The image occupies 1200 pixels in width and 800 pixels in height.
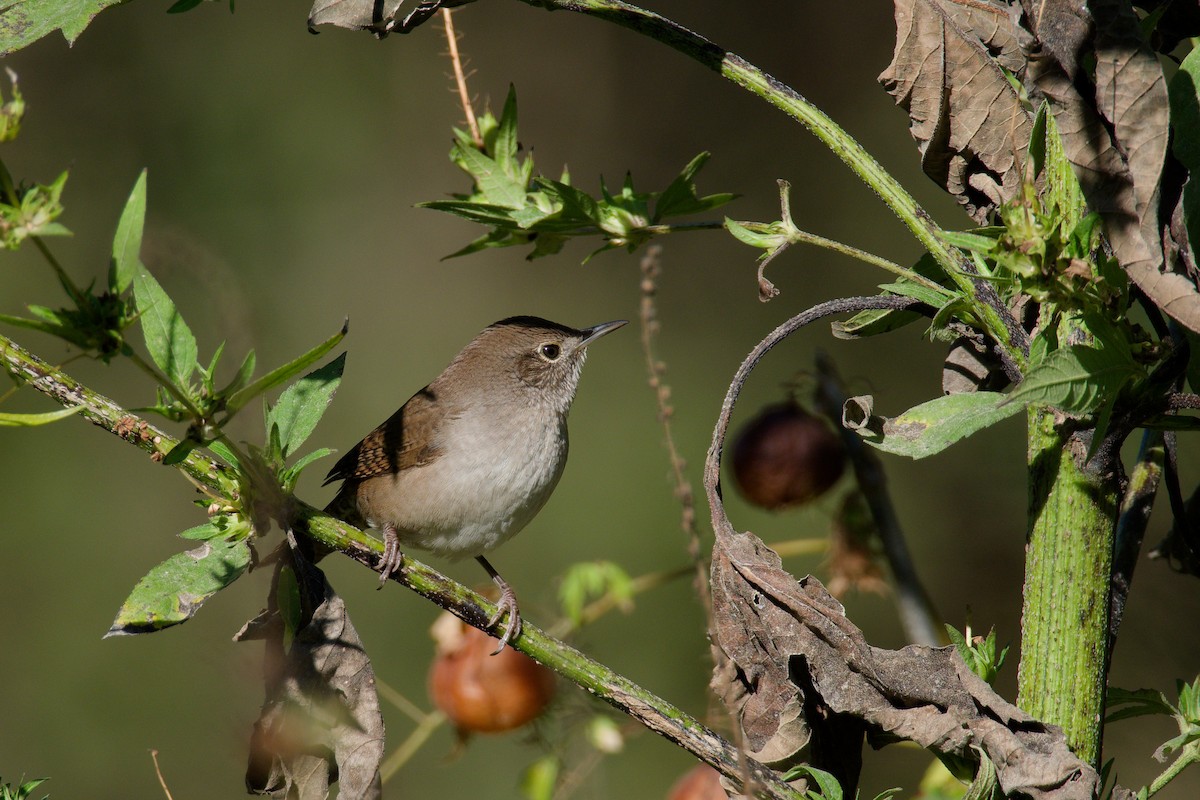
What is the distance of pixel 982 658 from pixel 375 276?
702cm

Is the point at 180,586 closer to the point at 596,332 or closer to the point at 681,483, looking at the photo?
the point at 681,483

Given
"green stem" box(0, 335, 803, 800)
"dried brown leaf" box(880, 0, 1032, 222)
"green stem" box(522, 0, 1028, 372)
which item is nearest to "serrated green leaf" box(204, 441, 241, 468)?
"green stem" box(0, 335, 803, 800)

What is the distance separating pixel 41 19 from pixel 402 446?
2.31 meters

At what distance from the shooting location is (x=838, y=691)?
152 centimetres

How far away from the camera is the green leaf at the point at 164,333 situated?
4.55ft

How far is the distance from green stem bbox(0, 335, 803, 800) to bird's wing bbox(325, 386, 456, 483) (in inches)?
78.3

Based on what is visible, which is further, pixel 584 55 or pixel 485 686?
pixel 584 55

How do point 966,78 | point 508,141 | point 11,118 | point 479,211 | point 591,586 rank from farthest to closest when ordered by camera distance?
point 591,586 → point 508,141 → point 479,211 → point 966,78 → point 11,118

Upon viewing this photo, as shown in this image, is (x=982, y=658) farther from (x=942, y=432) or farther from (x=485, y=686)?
(x=485, y=686)

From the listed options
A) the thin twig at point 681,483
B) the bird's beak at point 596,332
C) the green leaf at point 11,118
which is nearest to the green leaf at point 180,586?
the green leaf at point 11,118

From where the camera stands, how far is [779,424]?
9.11ft

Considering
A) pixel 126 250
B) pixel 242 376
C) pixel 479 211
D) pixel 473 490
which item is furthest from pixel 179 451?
pixel 473 490

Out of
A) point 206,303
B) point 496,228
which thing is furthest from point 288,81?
point 496,228

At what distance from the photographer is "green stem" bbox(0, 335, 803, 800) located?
4.69 feet
